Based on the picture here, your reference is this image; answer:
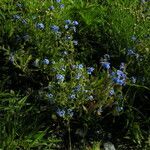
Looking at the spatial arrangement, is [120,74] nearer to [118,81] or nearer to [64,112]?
[118,81]

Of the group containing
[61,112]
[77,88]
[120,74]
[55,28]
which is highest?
[55,28]

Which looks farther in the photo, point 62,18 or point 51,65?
point 62,18

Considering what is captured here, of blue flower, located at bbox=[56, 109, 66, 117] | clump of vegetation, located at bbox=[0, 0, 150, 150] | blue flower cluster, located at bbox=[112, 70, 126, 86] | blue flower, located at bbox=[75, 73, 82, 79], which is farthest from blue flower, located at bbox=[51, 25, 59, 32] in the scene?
blue flower, located at bbox=[56, 109, 66, 117]

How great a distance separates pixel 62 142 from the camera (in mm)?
3652

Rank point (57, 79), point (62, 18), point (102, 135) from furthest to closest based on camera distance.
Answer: point (62, 18)
point (102, 135)
point (57, 79)

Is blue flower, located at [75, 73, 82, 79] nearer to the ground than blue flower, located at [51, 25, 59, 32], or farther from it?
nearer to the ground

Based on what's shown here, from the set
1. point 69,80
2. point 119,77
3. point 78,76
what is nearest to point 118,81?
point 119,77

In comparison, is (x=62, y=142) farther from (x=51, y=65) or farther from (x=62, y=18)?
(x=62, y=18)

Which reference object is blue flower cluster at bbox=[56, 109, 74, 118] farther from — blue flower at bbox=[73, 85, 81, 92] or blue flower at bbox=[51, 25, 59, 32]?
blue flower at bbox=[51, 25, 59, 32]

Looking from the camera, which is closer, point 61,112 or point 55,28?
point 61,112

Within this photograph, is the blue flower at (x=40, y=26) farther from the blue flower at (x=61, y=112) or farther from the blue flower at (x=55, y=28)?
the blue flower at (x=61, y=112)

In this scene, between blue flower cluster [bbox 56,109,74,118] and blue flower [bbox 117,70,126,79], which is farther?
blue flower [bbox 117,70,126,79]

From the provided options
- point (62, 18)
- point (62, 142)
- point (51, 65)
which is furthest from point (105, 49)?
point (62, 142)

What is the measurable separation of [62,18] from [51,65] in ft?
2.14
